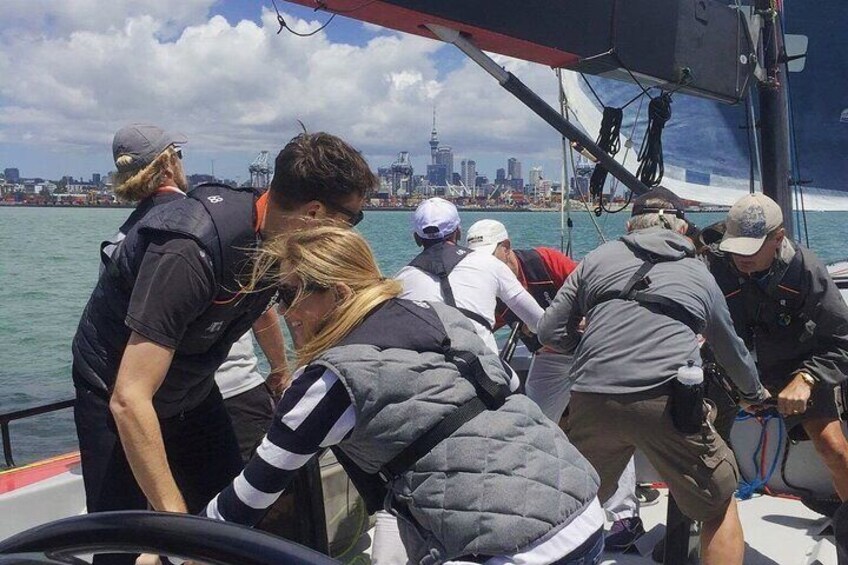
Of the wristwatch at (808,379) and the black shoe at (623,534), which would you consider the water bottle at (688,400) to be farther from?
the black shoe at (623,534)

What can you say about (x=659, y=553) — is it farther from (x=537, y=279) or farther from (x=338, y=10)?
(x=338, y=10)

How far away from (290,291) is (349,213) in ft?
1.50

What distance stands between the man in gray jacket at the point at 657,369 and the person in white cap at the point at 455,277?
51cm

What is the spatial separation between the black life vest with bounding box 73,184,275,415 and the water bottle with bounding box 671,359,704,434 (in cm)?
133

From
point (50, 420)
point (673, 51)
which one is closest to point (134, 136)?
point (673, 51)

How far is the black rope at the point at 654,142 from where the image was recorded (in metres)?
4.74

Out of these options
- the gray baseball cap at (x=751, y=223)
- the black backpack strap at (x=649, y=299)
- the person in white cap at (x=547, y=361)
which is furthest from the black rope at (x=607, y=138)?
the black backpack strap at (x=649, y=299)

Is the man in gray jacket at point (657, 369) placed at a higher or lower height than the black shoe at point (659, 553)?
higher

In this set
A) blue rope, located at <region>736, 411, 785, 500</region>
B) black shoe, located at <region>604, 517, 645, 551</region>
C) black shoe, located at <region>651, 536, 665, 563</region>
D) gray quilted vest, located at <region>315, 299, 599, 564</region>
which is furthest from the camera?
blue rope, located at <region>736, 411, 785, 500</region>

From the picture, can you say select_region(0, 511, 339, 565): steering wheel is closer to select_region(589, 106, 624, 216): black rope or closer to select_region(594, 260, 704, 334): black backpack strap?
select_region(594, 260, 704, 334): black backpack strap

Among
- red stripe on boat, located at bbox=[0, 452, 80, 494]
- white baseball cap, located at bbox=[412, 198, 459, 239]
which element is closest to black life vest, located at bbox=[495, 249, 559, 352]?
white baseball cap, located at bbox=[412, 198, 459, 239]

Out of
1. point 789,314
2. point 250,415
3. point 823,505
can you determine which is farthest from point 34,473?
point 823,505

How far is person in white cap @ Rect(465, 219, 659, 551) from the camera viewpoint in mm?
3562

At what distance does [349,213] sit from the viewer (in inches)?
79.7
